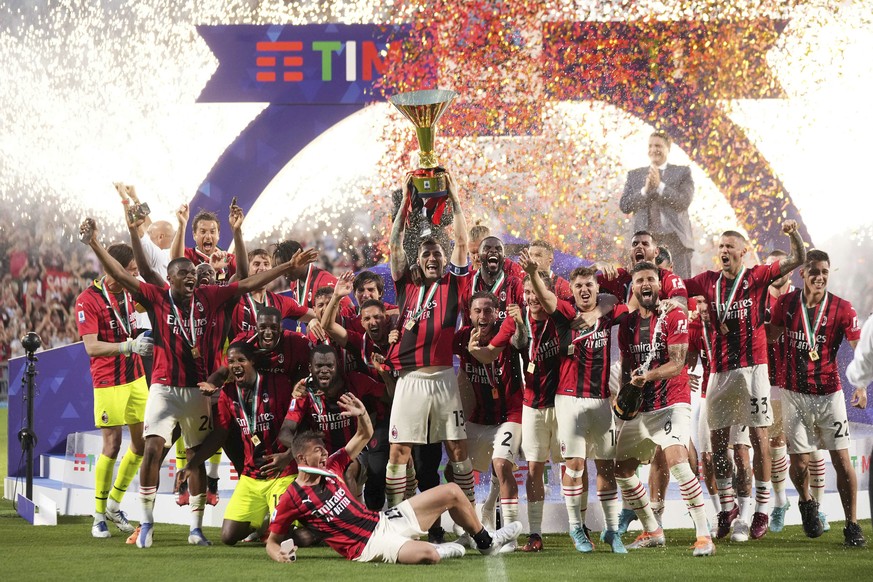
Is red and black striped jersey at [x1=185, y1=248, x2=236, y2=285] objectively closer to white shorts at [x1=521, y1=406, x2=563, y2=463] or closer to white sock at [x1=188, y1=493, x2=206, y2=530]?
white sock at [x1=188, y1=493, x2=206, y2=530]

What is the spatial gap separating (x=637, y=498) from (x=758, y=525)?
1.00m

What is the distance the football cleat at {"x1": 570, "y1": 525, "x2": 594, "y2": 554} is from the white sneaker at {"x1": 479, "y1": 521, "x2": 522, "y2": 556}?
399 mm

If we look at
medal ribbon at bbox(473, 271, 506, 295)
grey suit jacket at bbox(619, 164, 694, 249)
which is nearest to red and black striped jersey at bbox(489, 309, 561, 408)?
medal ribbon at bbox(473, 271, 506, 295)

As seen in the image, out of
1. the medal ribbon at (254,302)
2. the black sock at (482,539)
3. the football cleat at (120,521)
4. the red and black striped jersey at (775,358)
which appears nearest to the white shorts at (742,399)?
the red and black striped jersey at (775,358)

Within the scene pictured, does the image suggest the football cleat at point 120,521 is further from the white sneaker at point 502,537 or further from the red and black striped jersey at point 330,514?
the white sneaker at point 502,537

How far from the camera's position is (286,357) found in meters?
6.54

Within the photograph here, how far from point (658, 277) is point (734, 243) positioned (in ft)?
2.65

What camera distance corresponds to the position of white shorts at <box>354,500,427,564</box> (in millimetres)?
5484

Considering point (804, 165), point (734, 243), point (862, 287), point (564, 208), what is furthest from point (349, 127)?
point (734, 243)

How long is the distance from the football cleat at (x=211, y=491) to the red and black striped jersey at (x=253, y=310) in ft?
3.08

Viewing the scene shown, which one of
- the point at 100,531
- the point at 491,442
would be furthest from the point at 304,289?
the point at 100,531

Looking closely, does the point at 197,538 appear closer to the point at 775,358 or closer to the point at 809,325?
the point at 775,358

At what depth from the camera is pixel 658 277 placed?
6.13 m

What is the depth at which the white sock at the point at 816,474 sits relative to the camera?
22.4 ft
